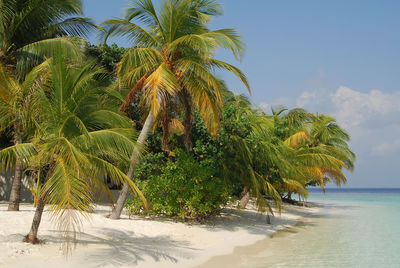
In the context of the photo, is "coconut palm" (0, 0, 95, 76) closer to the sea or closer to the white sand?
the white sand

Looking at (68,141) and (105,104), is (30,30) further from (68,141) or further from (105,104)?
(68,141)

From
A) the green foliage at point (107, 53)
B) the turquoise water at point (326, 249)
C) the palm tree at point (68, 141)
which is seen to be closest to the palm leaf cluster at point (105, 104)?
the palm tree at point (68, 141)

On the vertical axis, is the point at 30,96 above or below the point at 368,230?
above

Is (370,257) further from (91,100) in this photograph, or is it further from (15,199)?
(15,199)

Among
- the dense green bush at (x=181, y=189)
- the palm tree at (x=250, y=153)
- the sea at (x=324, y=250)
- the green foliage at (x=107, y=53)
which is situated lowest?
the sea at (x=324, y=250)

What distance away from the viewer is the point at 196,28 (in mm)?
11320

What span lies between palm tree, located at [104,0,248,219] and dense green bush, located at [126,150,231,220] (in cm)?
84

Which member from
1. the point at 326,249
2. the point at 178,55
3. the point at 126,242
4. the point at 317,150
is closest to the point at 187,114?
the point at 178,55

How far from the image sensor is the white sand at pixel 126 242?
6.62m

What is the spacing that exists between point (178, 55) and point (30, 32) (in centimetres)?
669

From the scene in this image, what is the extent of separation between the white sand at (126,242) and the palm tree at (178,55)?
→ 162 centimetres

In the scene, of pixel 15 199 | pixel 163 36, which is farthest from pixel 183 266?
pixel 163 36

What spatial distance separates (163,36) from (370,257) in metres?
8.72

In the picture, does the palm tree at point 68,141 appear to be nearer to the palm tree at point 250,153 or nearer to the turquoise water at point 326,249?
the turquoise water at point 326,249
